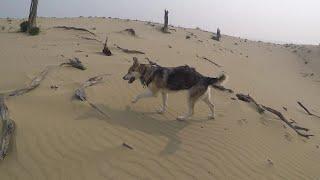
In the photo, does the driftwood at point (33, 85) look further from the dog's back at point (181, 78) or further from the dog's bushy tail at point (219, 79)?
the dog's bushy tail at point (219, 79)

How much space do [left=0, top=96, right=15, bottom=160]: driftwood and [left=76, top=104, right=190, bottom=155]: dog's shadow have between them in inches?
51.4

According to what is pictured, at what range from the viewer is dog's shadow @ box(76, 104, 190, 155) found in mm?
8031

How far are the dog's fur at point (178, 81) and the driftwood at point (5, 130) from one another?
9.46ft

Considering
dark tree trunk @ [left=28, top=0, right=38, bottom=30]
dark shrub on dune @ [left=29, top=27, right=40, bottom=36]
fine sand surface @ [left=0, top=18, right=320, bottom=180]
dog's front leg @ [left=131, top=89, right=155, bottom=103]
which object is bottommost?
fine sand surface @ [left=0, top=18, right=320, bottom=180]

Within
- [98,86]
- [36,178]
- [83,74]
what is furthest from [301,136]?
[36,178]

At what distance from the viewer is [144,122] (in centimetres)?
859

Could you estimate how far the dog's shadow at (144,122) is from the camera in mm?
8031

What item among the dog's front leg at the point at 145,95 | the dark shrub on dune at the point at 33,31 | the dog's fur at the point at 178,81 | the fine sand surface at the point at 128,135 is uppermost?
the dark shrub on dune at the point at 33,31

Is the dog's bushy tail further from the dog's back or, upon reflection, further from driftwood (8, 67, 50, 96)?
driftwood (8, 67, 50, 96)

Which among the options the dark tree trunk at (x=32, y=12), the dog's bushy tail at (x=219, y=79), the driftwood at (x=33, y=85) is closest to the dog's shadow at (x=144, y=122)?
the dog's bushy tail at (x=219, y=79)

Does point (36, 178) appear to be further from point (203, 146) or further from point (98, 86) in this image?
point (98, 86)

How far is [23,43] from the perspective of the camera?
54.2ft

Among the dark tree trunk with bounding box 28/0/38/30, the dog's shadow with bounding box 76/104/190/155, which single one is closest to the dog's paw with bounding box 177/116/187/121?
the dog's shadow with bounding box 76/104/190/155

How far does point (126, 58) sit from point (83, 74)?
319 cm
